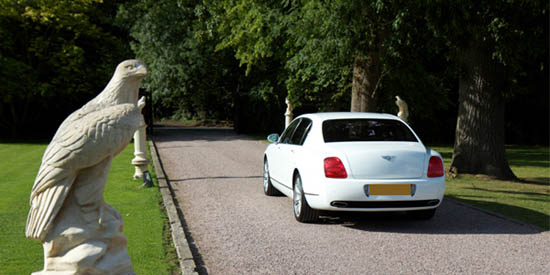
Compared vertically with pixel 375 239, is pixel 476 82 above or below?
above

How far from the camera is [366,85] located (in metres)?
14.2

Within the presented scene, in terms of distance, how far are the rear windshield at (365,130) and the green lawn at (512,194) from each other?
234cm

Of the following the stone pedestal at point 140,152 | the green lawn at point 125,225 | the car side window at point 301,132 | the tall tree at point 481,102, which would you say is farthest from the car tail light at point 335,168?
the tall tree at point 481,102

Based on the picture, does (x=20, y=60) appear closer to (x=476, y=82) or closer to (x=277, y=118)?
(x=277, y=118)

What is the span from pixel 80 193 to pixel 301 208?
447 centimetres

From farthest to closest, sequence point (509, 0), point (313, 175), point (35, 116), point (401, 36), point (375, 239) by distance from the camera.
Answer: point (35, 116) < point (401, 36) < point (509, 0) < point (313, 175) < point (375, 239)

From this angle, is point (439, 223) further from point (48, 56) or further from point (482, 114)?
point (48, 56)

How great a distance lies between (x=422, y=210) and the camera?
758 centimetres

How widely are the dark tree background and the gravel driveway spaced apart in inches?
178

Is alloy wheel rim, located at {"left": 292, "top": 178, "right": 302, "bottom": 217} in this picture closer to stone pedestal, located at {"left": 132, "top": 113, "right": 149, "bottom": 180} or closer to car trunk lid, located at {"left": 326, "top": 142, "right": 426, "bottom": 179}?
car trunk lid, located at {"left": 326, "top": 142, "right": 426, "bottom": 179}

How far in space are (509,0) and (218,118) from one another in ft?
112

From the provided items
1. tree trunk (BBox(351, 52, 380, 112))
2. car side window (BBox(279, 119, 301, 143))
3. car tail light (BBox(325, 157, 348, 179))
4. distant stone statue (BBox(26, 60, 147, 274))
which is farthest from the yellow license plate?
tree trunk (BBox(351, 52, 380, 112))

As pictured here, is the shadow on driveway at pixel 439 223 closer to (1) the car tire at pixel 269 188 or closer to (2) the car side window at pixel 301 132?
(2) the car side window at pixel 301 132

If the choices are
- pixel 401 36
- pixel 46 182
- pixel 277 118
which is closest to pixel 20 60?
pixel 277 118
